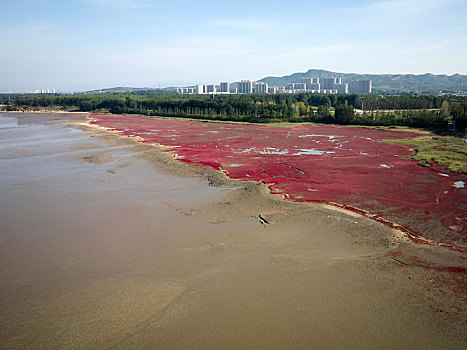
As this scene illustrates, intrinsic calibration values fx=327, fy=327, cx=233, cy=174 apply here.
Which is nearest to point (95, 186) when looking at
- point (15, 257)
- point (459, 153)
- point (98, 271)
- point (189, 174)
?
point (189, 174)

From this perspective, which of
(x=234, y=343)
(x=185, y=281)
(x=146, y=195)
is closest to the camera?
(x=234, y=343)

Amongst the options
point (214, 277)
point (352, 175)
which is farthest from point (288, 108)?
point (214, 277)

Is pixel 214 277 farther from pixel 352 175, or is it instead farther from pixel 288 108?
pixel 288 108

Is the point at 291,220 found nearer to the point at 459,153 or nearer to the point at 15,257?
the point at 15,257

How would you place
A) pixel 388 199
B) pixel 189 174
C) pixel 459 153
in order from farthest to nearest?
pixel 459 153 < pixel 189 174 < pixel 388 199

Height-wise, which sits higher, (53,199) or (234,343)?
(53,199)

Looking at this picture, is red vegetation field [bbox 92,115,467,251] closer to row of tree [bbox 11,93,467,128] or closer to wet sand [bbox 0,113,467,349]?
wet sand [bbox 0,113,467,349]

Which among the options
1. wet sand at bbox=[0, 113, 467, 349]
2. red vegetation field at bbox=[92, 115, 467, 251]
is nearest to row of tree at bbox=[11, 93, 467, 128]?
red vegetation field at bbox=[92, 115, 467, 251]
